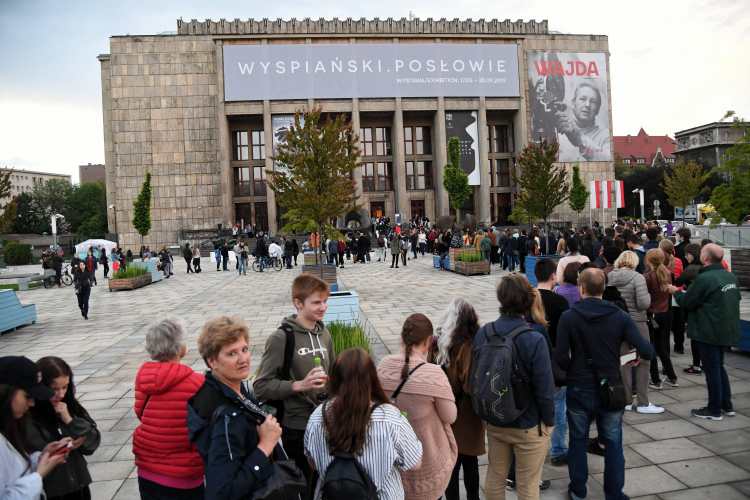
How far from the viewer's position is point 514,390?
289cm

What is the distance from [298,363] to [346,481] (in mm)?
984

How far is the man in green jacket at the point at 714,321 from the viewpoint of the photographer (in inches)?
181

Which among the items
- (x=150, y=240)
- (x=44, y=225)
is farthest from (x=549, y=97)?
(x=44, y=225)

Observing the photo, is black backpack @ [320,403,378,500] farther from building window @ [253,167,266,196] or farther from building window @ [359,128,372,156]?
building window @ [359,128,372,156]

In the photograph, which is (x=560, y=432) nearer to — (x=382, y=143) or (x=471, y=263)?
(x=471, y=263)

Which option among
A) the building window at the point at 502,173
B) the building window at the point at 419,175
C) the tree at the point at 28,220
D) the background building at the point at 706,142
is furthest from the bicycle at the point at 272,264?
the background building at the point at 706,142

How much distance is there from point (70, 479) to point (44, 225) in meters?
91.4

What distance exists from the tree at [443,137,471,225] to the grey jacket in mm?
34506

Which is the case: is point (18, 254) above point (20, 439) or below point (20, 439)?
above

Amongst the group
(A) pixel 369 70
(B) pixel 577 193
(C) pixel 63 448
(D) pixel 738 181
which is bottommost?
(C) pixel 63 448

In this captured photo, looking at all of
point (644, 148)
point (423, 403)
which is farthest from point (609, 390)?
point (644, 148)

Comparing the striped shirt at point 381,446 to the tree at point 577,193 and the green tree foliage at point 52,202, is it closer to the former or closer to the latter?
the tree at point 577,193

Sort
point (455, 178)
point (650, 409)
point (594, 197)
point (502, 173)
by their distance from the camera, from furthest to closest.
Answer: point (502, 173)
point (455, 178)
point (594, 197)
point (650, 409)

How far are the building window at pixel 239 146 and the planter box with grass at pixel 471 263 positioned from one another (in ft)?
105
